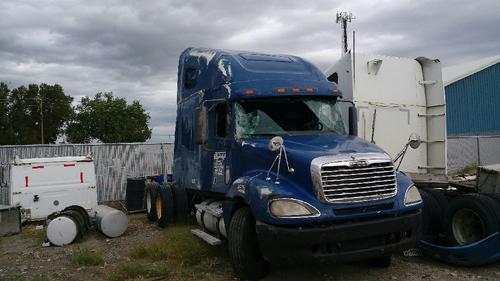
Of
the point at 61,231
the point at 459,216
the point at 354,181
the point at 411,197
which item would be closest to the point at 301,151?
the point at 354,181

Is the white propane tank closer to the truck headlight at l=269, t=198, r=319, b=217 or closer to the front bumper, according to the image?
the front bumper

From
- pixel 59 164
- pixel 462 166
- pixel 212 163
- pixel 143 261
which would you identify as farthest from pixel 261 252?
pixel 462 166

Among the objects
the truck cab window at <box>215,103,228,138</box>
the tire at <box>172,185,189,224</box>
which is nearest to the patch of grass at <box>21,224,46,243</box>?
the tire at <box>172,185,189,224</box>

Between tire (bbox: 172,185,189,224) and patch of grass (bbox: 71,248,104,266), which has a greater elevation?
tire (bbox: 172,185,189,224)

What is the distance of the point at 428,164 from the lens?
32.3 feet

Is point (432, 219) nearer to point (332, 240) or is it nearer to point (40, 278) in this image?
point (332, 240)

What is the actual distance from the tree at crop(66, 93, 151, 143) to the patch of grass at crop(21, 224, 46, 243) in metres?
39.4

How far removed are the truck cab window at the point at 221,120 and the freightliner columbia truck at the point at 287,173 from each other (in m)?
0.02

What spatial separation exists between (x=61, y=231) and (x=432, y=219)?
266 inches

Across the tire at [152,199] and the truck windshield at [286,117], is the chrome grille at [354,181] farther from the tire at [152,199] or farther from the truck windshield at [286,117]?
the tire at [152,199]

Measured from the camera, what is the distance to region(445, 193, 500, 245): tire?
627cm

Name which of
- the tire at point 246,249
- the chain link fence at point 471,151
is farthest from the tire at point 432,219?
Answer: the chain link fence at point 471,151

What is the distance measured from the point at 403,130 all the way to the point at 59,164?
338 inches

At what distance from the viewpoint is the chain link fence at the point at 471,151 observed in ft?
70.4
